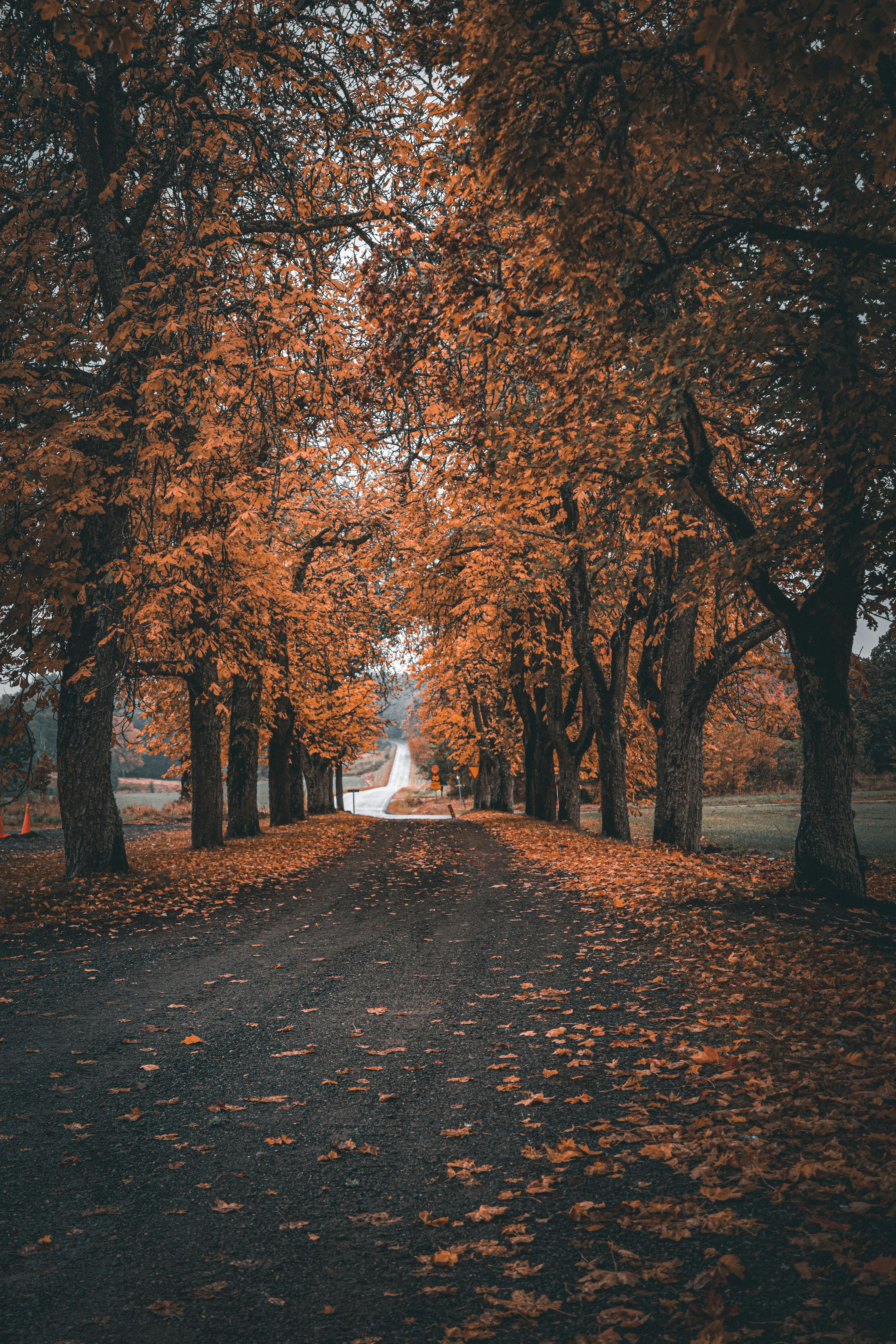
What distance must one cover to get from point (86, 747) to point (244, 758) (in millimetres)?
8449

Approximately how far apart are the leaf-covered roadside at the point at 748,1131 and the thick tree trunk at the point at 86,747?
758cm

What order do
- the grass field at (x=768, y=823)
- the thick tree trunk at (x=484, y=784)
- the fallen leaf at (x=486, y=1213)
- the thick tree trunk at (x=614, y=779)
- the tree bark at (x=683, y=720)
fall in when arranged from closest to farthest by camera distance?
the fallen leaf at (x=486, y=1213) < the tree bark at (x=683, y=720) < the thick tree trunk at (x=614, y=779) < the grass field at (x=768, y=823) < the thick tree trunk at (x=484, y=784)

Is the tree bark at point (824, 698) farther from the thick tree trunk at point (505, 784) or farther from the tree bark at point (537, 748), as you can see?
the thick tree trunk at point (505, 784)

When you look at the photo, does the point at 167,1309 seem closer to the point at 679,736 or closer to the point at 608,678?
the point at 679,736

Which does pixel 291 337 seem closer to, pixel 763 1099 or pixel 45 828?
pixel 763 1099

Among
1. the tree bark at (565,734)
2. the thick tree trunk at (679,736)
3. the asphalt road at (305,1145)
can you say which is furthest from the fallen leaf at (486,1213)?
the tree bark at (565,734)

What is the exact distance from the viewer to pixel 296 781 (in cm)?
2594

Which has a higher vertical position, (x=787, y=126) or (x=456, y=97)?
(x=787, y=126)

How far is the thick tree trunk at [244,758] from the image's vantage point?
62.2ft

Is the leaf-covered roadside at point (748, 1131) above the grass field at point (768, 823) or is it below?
above

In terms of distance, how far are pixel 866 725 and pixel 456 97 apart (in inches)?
1766

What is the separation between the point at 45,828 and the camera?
2700 cm

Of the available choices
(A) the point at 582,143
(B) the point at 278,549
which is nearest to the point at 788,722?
(B) the point at 278,549

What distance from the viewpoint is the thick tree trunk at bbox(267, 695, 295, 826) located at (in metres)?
23.1
